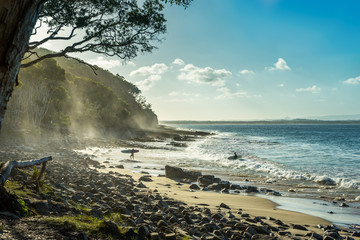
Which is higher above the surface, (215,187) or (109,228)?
(109,228)

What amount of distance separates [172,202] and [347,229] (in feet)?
17.4

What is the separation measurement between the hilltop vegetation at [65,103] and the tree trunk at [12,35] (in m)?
11.4

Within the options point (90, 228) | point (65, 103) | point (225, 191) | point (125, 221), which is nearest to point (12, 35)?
point (90, 228)

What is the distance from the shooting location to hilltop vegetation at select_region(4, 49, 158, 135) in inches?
1336

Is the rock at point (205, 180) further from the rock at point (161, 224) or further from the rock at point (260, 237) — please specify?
the rock at point (161, 224)

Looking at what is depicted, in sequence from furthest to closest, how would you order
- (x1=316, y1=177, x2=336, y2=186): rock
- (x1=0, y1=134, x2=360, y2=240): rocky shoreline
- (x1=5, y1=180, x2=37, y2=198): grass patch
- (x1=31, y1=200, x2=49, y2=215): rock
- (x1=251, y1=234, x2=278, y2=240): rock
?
(x1=316, y1=177, x2=336, y2=186): rock, (x1=251, y1=234, x2=278, y2=240): rock, (x1=5, y1=180, x2=37, y2=198): grass patch, (x1=31, y1=200, x2=49, y2=215): rock, (x1=0, y1=134, x2=360, y2=240): rocky shoreline

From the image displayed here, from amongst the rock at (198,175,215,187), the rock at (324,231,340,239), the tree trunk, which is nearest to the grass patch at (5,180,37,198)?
the tree trunk

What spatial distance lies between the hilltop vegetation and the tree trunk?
449 inches

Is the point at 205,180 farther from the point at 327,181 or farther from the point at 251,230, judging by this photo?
the point at 251,230

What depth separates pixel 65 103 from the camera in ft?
177

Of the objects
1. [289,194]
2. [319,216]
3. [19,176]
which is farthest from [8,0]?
[289,194]

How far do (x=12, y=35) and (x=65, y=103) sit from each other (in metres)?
55.0

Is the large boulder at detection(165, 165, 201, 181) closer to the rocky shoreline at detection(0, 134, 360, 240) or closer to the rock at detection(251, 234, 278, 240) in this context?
the rocky shoreline at detection(0, 134, 360, 240)

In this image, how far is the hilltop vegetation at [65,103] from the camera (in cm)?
3394
